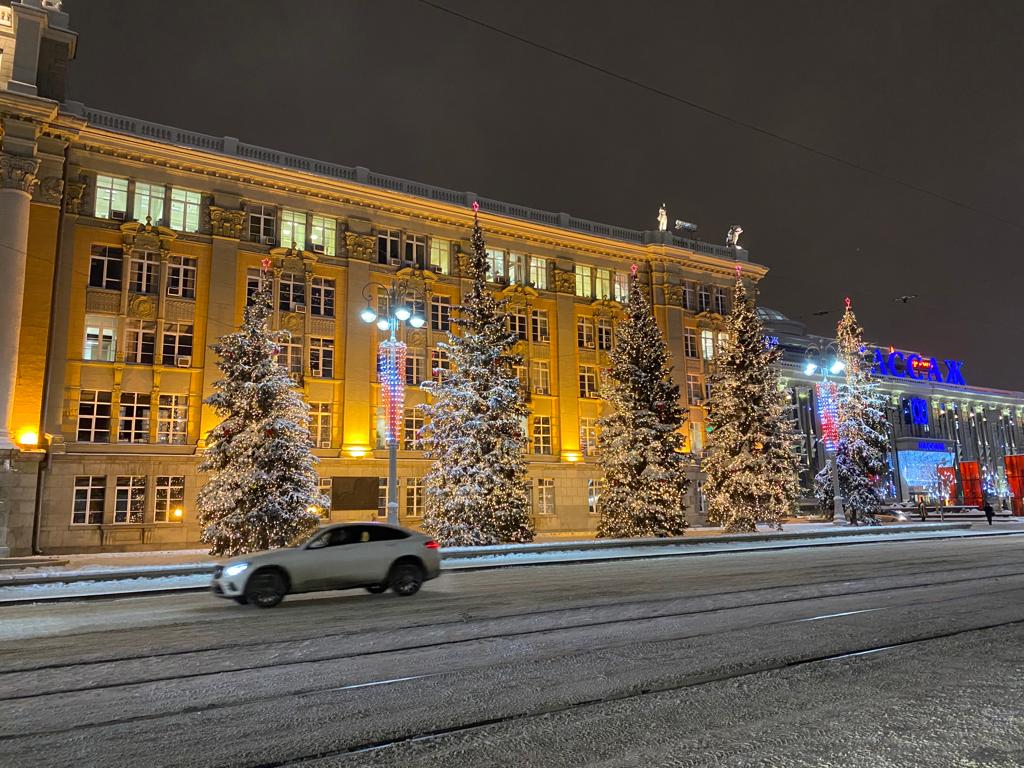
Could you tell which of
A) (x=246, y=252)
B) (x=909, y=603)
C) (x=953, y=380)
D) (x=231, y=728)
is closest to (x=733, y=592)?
(x=909, y=603)

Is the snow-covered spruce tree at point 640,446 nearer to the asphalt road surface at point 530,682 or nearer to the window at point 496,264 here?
the window at point 496,264

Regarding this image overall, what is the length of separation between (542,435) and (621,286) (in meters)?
12.8

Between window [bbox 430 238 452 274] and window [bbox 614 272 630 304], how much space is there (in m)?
12.8

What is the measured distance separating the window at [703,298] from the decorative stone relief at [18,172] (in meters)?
41.2

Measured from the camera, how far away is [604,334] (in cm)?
4797

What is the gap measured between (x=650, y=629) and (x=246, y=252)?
33.1 metres

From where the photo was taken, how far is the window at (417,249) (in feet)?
136

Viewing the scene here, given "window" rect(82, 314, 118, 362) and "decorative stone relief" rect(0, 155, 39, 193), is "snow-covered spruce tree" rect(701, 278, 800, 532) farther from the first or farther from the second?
"decorative stone relief" rect(0, 155, 39, 193)

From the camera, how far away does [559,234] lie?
46125 millimetres

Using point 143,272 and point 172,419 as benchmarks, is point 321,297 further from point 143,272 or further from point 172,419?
point 172,419

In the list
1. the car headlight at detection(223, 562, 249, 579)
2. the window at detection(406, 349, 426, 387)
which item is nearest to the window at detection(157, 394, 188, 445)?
the window at detection(406, 349, 426, 387)

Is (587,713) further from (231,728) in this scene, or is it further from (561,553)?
(561,553)

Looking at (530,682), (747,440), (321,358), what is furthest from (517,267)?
(530,682)

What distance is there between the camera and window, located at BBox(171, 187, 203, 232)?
35281 mm
